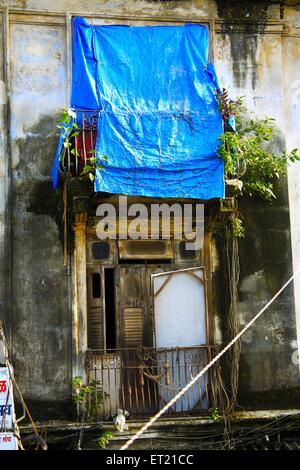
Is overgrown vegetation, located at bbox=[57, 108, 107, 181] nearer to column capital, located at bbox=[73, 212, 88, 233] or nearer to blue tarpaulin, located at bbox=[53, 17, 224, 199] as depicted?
blue tarpaulin, located at bbox=[53, 17, 224, 199]

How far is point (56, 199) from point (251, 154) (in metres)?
2.70

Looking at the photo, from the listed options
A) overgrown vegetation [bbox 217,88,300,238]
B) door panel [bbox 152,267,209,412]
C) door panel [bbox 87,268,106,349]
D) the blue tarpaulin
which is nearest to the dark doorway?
door panel [bbox 87,268,106,349]

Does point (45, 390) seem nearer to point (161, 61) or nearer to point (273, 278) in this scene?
point (273, 278)

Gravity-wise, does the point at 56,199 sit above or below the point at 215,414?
above

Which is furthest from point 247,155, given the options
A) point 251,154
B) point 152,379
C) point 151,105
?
point 152,379

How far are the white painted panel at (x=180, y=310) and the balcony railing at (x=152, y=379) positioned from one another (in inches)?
6.9

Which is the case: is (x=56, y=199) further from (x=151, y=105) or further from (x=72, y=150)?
(x=151, y=105)

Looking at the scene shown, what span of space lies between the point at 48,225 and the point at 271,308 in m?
3.27

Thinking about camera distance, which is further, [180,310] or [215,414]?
[180,310]

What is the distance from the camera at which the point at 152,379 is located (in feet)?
38.3

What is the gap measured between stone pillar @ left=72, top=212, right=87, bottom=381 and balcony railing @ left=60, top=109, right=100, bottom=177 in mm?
628

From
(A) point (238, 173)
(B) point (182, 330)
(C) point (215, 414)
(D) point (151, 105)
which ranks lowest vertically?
(C) point (215, 414)

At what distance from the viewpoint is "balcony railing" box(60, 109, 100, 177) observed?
11336mm

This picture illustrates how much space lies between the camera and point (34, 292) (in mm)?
11578
